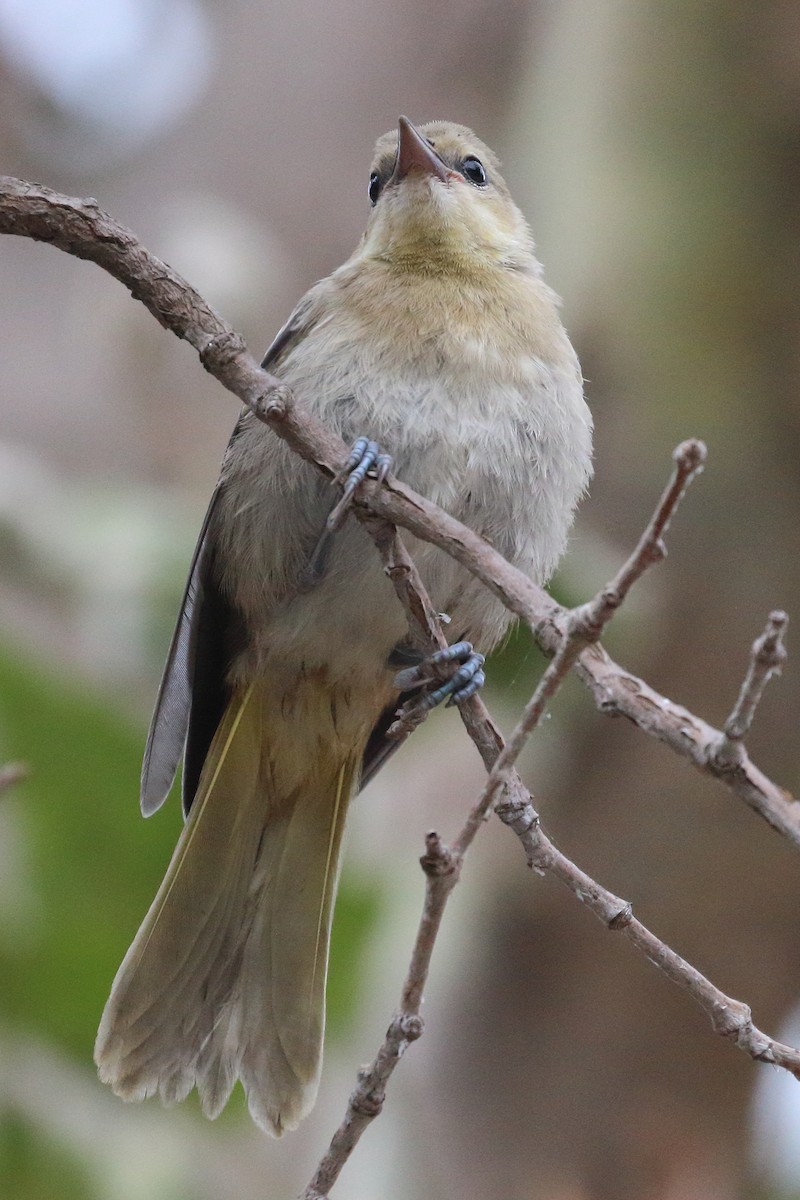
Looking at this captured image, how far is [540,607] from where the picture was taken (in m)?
2.04

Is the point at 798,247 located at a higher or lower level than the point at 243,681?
higher

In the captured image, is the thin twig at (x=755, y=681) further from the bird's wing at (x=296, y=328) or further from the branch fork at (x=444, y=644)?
the bird's wing at (x=296, y=328)

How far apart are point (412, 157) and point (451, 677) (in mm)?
1650

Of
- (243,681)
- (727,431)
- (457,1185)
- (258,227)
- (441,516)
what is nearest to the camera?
(441,516)

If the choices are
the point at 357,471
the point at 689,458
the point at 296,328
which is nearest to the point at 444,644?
the point at 357,471

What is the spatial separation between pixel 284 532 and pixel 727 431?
2379 millimetres

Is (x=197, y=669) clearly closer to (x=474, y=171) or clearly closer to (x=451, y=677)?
(x=451, y=677)

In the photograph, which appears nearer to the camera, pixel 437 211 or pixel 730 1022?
pixel 730 1022

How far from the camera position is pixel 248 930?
3393mm

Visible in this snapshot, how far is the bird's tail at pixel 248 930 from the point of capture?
10.2 ft

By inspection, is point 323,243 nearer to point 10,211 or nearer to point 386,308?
point 386,308

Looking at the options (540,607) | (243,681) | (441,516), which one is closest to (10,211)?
(441,516)

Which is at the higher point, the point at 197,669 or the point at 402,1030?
the point at 197,669

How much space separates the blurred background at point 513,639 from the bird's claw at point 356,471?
1.32m
